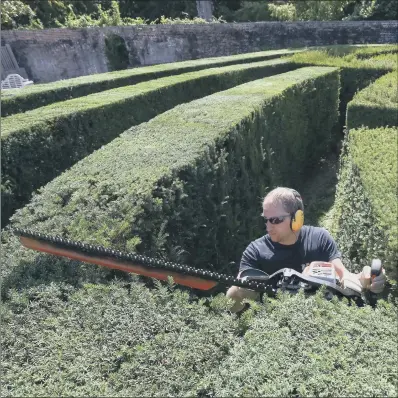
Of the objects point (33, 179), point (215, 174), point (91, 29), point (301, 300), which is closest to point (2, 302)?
point (301, 300)

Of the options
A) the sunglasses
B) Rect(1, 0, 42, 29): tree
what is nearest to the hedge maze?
the sunglasses

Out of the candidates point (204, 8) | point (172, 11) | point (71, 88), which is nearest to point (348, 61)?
point (71, 88)

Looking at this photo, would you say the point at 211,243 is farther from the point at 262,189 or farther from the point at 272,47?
the point at 272,47

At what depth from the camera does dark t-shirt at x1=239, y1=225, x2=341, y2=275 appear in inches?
125

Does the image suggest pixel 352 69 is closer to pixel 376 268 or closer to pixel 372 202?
pixel 372 202

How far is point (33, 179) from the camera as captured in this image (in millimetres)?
6164

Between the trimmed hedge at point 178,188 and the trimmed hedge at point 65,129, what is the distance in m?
1.56

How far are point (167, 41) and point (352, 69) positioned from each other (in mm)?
10180

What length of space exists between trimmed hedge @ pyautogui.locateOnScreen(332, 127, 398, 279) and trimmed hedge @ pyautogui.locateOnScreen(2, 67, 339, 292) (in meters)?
1.35

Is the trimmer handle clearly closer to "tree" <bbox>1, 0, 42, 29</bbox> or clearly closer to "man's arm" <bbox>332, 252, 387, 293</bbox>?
"man's arm" <bbox>332, 252, 387, 293</bbox>

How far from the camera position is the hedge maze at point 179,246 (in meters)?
1.95

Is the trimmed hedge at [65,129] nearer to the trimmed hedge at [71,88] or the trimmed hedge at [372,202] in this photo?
the trimmed hedge at [71,88]

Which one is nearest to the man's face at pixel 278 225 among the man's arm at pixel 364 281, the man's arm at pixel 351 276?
the man's arm at pixel 351 276

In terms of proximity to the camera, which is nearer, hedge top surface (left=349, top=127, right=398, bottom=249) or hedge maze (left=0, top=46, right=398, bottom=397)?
hedge maze (left=0, top=46, right=398, bottom=397)
